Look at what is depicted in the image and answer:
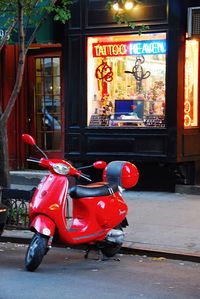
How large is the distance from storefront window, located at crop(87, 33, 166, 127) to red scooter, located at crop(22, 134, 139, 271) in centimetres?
412

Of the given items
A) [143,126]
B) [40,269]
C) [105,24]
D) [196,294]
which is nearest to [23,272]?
[40,269]

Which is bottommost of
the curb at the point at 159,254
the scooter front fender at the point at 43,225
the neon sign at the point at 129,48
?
the curb at the point at 159,254

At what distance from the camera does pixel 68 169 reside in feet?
20.2

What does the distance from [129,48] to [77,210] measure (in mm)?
5130

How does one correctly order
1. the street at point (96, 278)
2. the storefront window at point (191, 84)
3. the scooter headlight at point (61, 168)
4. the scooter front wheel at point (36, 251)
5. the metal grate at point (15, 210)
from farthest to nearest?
the storefront window at point (191, 84) < the metal grate at point (15, 210) < the scooter headlight at point (61, 168) < the scooter front wheel at point (36, 251) < the street at point (96, 278)

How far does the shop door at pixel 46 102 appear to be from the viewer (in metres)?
12.0

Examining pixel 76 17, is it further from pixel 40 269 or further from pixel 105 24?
pixel 40 269

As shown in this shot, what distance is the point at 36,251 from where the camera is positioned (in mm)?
5789

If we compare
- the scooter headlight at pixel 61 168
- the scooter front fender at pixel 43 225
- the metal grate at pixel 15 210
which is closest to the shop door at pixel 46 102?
the metal grate at pixel 15 210

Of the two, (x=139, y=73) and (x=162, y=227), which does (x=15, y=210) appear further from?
(x=139, y=73)

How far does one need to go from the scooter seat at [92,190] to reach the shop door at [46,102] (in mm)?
5674

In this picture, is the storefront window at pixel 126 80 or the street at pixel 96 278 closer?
the street at pixel 96 278

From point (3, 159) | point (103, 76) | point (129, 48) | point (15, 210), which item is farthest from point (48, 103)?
point (15, 210)

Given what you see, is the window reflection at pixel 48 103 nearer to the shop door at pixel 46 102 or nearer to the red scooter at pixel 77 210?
the shop door at pixel 46 102
